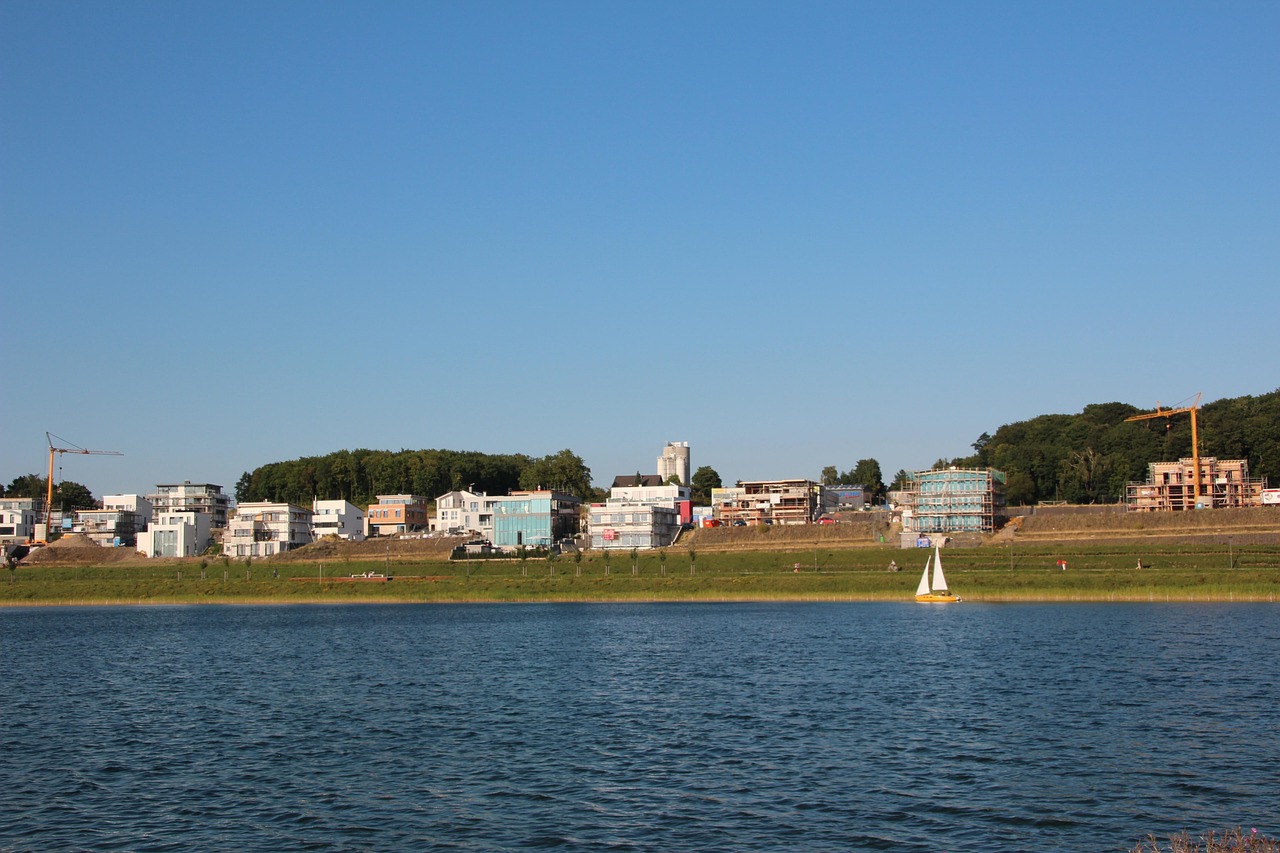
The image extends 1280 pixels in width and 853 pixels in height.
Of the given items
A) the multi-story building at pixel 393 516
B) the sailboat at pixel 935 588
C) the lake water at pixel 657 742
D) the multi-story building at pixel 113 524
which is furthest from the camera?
the multi-story building at pixel 393 516

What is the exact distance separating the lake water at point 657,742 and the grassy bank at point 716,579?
96.1 feet

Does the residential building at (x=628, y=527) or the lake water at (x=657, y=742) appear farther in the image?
the residential building at (x=628, y=527)

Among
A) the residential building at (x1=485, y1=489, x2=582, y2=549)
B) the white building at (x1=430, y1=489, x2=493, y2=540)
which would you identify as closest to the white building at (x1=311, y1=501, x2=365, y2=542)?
the white building at (x1=430, y1=489, x2=493, y2=540)

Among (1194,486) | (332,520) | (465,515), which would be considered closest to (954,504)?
(1194,486)

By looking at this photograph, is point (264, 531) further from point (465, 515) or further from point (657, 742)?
point (657, 742)

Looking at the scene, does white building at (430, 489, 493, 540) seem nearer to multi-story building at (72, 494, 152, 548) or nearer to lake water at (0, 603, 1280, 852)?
multi-story building at (72, 494, 152, 548)

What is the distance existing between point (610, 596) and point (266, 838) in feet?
302

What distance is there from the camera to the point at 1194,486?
17488 centimetres

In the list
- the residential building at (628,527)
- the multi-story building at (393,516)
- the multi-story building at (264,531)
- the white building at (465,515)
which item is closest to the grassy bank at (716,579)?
Answer: the residential building at (628,527)

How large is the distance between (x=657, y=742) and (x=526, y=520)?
5336 inches

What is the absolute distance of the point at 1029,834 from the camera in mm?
25094

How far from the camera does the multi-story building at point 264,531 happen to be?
169 meters

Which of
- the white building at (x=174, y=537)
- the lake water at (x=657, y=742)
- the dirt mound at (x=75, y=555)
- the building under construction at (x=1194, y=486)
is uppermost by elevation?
the building under construction at (x=1194, y=486)

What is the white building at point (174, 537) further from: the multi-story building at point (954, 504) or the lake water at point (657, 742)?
the multi-story building at point (954, 504)
